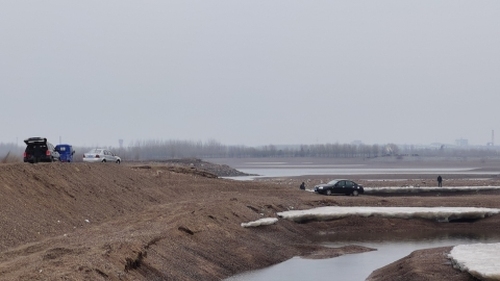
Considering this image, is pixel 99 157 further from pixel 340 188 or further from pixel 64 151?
pixel 340 188

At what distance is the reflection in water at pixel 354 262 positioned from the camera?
28.4m

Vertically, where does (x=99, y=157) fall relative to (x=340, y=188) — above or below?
above

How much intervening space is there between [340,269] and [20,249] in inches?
510

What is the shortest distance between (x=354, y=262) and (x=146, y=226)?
29.1 ft

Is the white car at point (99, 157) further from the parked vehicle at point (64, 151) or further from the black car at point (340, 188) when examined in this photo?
the black car at point (340, 188)

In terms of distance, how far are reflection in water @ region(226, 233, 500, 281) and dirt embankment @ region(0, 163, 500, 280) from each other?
97cm

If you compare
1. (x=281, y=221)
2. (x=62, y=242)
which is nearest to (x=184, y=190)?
(x=281, y=221)

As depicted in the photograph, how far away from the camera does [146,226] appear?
98.6 feet

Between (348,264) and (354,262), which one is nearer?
(348,264)

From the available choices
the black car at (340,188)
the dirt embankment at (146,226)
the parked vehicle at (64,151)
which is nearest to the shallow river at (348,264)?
the dirt embankment at (146,226)

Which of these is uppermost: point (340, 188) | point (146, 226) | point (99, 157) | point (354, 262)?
point (99, 157)

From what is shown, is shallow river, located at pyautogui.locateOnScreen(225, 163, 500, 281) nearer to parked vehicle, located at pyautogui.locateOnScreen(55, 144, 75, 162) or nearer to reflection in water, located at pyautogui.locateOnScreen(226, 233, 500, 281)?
reflection in water, located at pyautogui.locateOnScreen(226, 233, 500, 281)

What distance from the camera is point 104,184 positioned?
38.8m

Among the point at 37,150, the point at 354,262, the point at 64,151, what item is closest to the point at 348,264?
the point at 354,262
